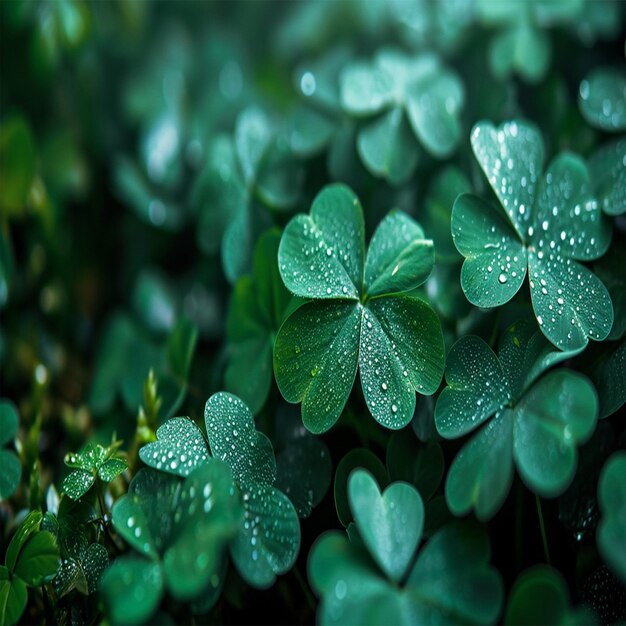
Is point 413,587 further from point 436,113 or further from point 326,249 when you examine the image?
point 436,113

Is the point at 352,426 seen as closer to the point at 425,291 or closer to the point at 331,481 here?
the point at 331,481

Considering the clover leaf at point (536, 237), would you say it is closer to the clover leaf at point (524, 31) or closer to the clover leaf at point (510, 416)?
the clover leaf at point (510, 416)

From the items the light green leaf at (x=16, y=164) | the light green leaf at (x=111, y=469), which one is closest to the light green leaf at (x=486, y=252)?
the light green leaf at (x=111, y=469)

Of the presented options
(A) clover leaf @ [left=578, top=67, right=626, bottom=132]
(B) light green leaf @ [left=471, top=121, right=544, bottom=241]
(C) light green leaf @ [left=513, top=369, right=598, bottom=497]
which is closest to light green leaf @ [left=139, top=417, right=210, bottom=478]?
(C) light green leaf @ [left=513, top=369, right=598, bottom=497]

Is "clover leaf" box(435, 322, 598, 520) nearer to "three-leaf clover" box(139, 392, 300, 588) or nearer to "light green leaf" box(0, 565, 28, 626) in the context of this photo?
"three-leaf clover" box(139, 392, 300, 588)

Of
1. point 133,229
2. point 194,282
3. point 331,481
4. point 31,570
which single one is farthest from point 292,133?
point 31,570
